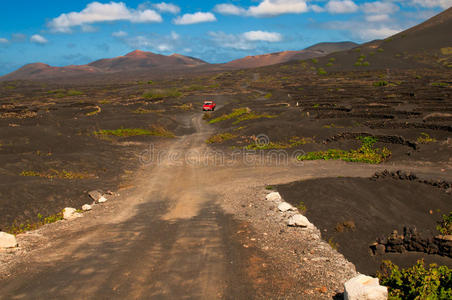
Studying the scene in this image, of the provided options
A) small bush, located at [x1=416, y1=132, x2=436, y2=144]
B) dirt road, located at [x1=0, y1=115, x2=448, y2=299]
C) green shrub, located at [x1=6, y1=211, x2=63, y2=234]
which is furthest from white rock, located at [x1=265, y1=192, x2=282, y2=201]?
small bush, located at [x1=416, y1=132, x2=436, y2=144]

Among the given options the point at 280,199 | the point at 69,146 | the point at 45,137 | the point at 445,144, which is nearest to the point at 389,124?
the point at 445,144

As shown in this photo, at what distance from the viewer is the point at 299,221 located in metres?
12.3

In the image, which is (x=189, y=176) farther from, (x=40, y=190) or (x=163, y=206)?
(x=40, y=190)

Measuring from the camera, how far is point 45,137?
2814 cm

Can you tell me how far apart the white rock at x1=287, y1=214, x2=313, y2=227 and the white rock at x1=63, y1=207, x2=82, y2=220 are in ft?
32.8

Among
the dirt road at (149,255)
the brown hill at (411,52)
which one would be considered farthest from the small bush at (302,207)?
the brown hill at (411,52)

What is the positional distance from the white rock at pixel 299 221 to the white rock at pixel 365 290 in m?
4.83

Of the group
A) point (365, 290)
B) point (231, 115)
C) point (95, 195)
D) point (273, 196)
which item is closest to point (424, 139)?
point (273, 196)

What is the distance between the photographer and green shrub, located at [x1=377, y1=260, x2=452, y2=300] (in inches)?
267

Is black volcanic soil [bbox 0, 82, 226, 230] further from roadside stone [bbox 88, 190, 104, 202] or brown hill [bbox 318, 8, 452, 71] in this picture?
brown hill [bbox 318, 8, 452, 71]

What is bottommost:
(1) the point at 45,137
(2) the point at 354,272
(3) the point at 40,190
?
(2) the point at 354,272

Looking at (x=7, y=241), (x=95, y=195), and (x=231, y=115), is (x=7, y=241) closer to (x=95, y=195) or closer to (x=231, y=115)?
(x=95, y=195)

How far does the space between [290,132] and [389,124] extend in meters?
10.8

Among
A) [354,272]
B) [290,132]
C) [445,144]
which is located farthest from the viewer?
[290,132]
